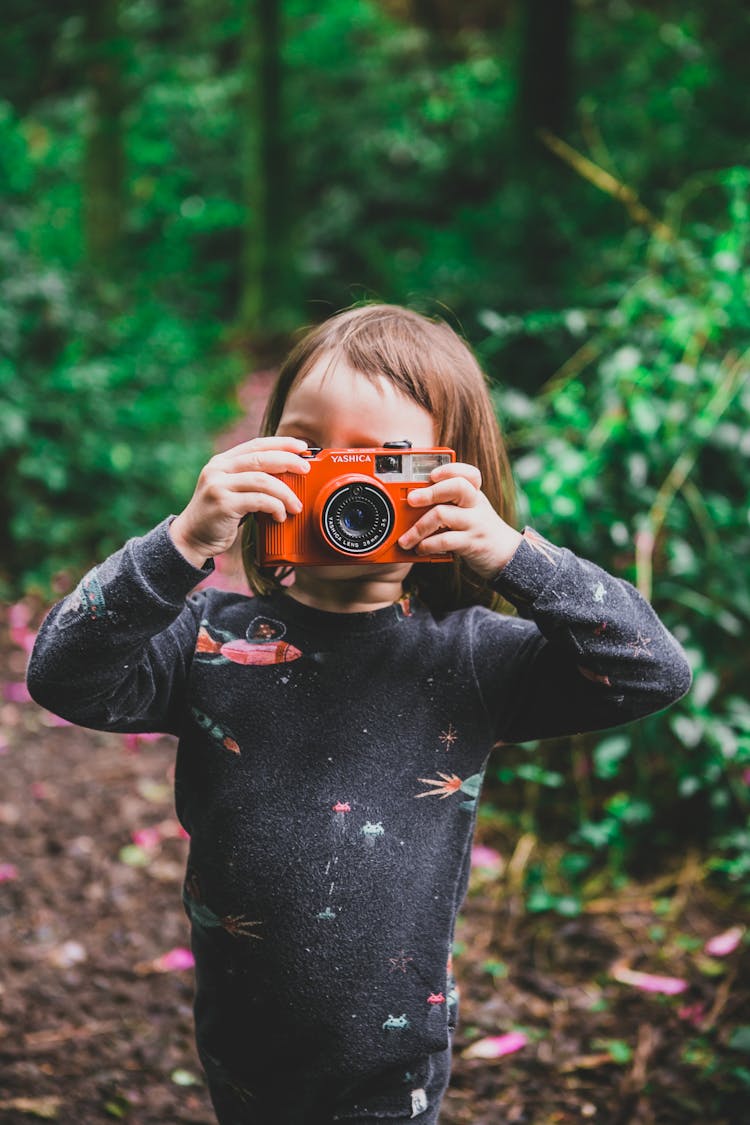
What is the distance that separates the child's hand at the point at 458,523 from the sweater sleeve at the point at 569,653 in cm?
3

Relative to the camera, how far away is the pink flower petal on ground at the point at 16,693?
13.6 ft

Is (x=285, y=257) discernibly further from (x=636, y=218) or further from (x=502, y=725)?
(x=502, y=725)

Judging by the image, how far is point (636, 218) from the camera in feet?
10.6

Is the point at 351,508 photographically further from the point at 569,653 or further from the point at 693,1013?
the point at 693,1013

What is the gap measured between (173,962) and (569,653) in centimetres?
187

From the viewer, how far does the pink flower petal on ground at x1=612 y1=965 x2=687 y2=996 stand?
97.1 inches

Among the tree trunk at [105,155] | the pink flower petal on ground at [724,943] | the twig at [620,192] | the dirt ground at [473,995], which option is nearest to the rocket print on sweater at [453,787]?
the dirt ground at [473,995]

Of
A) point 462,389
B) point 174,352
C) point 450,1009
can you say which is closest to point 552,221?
point 174,352

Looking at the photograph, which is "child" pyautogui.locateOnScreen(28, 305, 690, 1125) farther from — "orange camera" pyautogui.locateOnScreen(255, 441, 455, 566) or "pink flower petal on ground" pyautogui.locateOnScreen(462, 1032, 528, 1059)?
"pink flower petal on ground" pyautogui.locateOnScreen(462, 1032, 528, 1059)

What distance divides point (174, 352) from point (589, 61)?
20.2 ft

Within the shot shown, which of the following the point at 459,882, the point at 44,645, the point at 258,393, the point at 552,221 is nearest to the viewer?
the point at 44,645

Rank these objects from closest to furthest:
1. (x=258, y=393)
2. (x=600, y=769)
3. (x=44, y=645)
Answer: (x=44, y=645)
(x=600, y=769)
(x=258, y=393)

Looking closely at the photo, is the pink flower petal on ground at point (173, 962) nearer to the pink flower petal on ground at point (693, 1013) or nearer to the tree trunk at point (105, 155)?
the pink flower petal on ground at point (693, 1013)

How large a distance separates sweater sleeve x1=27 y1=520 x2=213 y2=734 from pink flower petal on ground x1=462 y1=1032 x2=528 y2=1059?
4.91ft
